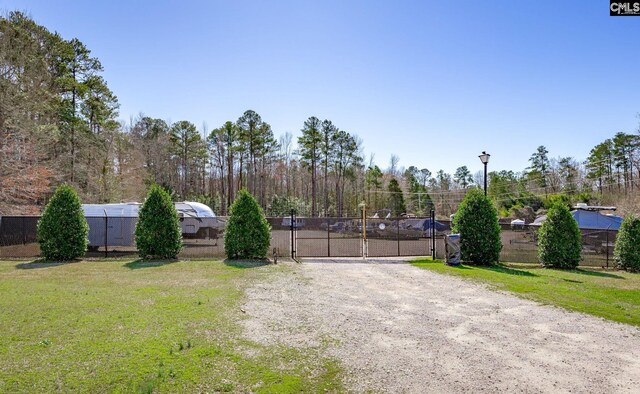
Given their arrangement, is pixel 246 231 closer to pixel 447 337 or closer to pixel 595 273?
pixel 447 337

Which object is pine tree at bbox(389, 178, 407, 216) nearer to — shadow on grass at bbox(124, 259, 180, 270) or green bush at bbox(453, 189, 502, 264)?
green bush at bbox(453, 189, 502, 264)

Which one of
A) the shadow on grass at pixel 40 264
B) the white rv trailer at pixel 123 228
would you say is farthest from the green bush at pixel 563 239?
the shadow on grass at pixel 40 264

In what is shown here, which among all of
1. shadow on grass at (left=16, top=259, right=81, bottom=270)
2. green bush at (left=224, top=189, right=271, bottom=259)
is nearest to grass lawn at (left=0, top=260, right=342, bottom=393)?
shadow on grass at (left=16, top=259, right=81, bottom=270)

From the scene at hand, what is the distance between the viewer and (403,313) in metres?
6.60

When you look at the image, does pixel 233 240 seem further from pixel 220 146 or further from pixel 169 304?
pixel 220 146

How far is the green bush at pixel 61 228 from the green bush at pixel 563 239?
16.6 m

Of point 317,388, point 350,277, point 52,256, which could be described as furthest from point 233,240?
point 317,388

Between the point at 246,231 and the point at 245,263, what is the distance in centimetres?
120

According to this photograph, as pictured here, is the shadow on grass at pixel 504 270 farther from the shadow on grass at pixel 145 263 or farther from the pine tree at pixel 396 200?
the pine tree at pixel 396 200

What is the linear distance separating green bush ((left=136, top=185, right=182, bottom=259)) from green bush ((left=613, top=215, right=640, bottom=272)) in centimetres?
1555

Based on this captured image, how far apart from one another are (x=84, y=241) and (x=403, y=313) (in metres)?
12.7

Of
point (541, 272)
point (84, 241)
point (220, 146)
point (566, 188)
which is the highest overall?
point (220, 146)

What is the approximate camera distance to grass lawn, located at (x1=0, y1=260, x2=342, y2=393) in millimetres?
3668

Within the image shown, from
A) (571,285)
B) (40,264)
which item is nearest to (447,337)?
(571,285)
